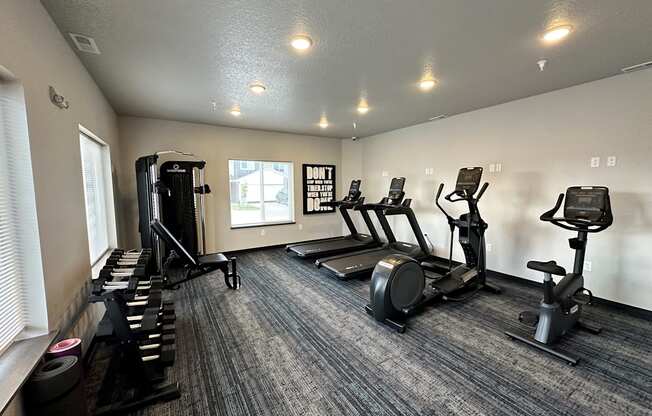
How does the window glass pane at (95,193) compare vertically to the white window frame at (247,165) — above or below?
below

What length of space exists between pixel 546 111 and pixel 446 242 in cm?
251

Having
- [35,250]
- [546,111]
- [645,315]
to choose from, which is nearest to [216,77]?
[35,250]

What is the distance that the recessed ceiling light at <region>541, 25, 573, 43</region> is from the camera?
2.11 m

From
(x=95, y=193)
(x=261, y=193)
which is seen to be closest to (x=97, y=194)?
(x=95, y=193)

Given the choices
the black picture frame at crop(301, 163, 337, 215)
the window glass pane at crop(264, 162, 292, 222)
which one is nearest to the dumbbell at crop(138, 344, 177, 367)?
the window glass pane at crop(264, 162, 292, 222)

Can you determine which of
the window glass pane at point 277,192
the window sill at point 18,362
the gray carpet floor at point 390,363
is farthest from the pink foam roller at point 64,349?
the window glass pane at point 277,192

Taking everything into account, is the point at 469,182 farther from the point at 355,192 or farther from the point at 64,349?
the point at 64,349

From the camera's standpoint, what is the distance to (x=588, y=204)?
2.76m

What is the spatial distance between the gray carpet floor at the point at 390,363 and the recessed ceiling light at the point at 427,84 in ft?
8.86

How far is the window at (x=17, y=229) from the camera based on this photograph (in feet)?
4.98

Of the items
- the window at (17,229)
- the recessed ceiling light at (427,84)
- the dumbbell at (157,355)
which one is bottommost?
the dumbbell at (157,355)

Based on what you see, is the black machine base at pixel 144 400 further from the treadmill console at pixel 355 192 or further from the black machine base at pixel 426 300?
the treadmill console at pixel 355 192

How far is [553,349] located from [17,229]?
13.3ft

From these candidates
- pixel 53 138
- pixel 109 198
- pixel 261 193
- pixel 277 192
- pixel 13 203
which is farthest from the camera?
pixel 277 192
